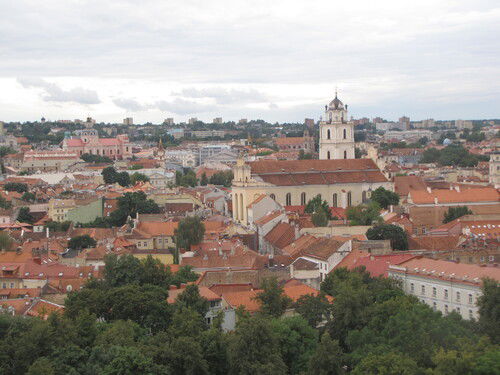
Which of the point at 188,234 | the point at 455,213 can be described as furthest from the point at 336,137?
the point at 188,234

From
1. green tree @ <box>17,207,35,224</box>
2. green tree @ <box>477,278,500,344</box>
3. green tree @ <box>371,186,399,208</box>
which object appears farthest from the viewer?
green tree @ <box>17,207,35,224</box>

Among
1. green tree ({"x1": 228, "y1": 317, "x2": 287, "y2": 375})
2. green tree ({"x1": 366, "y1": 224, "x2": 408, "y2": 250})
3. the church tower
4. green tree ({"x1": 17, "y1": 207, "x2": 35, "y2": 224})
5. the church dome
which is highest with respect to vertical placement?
the church dome

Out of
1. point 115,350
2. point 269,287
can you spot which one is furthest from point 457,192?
point 115,350

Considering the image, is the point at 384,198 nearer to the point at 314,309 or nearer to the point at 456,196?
the point at 456,196

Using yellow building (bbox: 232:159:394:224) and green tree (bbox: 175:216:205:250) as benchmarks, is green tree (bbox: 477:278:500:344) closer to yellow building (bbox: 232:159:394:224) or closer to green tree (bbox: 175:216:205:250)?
green tree (bbox: 175:216:205:250)

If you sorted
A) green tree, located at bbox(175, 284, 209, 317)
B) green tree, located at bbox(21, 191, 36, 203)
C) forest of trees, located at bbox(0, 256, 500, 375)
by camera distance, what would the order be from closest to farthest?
1. forest of trees, located at bbox(0, 256, 500, 375)
2. green tree, located at bbox(175, 284, 209, 317)
3. green tree, located at bbox(21, 191, 36, 203)

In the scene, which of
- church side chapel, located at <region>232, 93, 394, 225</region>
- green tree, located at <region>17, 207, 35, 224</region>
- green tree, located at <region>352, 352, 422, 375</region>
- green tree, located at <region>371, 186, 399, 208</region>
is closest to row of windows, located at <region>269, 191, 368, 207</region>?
church side chapel, located at <region>232, 93, 394, 225</region>
